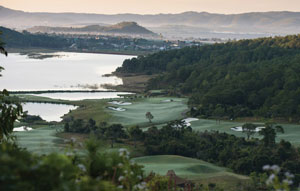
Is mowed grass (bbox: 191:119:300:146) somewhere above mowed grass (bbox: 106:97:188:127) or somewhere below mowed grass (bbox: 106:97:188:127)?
above

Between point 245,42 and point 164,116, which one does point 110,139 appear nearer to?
point 164,116

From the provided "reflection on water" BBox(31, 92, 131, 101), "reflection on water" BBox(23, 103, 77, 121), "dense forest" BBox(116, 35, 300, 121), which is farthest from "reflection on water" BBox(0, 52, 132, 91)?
"reflection on water" BBox(23, 103, 77, 121)

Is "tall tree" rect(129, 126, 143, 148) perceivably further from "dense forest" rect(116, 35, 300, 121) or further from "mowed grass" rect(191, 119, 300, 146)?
"dense forest" rect(116, 35, 300, 121)

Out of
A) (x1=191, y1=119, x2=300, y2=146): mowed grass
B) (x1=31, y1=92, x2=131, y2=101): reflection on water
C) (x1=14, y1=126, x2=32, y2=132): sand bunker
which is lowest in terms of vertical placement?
(x1=31, y1=92, x2=131, y2=101): reflection on water

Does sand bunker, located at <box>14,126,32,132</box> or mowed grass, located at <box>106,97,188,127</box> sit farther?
mowed grass, located at <box>106,97,188,127</box>

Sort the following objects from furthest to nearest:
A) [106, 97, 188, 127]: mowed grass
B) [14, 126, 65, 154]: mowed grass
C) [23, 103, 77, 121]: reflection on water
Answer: [23, 103, 77, 121]: reflection on water
[106, 97, 188, 127]: mowed grass
[14, 126, 65, 154]: mowed grass

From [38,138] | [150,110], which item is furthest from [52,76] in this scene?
[38,138]

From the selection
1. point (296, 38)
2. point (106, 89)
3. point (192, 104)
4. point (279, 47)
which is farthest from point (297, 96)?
point (296, 38)

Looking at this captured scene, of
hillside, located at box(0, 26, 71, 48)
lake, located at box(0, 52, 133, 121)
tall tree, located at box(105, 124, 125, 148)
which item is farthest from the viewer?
hillside, located at box(0, 26, 71, 48)
